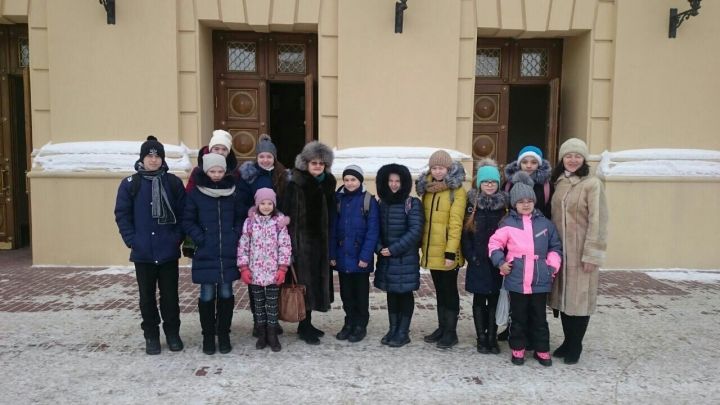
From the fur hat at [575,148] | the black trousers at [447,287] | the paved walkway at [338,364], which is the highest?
the fur hat at [575,148]

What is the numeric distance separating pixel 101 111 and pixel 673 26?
7901 millimetres

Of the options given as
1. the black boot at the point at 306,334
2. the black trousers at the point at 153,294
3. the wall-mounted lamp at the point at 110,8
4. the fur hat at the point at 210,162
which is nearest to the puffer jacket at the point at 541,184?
the black boot at the point at 306,334

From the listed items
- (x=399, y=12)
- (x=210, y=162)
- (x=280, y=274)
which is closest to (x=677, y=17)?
(x=399, y=12)

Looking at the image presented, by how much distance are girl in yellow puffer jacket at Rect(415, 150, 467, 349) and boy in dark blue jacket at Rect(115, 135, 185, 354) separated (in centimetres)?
200

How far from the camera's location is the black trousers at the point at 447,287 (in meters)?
4.54

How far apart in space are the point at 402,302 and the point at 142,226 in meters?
2.23

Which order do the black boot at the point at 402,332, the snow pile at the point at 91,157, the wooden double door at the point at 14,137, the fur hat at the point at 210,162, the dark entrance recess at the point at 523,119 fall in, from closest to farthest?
1. the fur hat at the point at 210,162
2. the black boot at the point at 402,332
3. the snow pile at the point at 91,157
4. the wooden double door at the point at 14,137
5. the dark entrance recess at the point at 523,119

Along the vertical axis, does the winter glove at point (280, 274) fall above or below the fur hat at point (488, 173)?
below

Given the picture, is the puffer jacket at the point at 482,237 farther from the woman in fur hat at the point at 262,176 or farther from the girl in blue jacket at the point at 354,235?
the woman in fur hat at the point at 262,176

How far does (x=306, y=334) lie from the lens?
4.70 m

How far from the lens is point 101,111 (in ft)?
24.0

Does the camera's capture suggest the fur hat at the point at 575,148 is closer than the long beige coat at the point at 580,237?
No

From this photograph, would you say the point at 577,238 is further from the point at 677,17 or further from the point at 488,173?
the point at 677,17

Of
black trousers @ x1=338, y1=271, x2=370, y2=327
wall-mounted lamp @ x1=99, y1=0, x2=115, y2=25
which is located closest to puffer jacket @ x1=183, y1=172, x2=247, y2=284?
black trousers @ x1=338, y1=271, x2=370, y2=327
